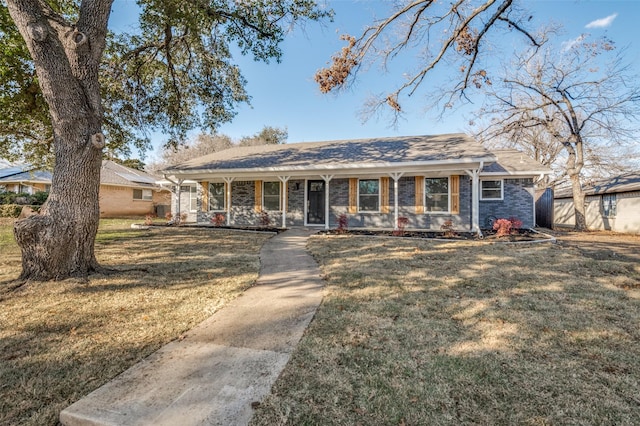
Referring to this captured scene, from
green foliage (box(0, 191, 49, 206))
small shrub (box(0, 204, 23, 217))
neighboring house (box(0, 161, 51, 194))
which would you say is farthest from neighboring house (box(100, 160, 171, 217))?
small shrub (box(0, 204, 23, 217))

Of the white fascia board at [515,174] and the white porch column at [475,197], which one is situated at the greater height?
the white fascia board at [515,174]

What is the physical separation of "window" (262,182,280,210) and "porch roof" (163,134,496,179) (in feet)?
3.54

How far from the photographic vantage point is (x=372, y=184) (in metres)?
12.5

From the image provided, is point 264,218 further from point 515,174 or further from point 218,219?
point 515,174

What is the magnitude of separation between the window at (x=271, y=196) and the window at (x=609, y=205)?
→ 16.6 m

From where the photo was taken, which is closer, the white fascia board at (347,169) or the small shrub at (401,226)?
the white fascia board at (347,169)

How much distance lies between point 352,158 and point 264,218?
179 inches

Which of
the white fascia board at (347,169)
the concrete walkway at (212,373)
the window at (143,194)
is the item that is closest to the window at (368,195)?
the white fascia board at (347,169)

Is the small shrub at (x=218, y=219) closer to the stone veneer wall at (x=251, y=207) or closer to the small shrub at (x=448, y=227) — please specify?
the stone veneer wall at (x=251, y=207)

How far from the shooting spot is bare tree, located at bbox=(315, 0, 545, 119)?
6180 mm

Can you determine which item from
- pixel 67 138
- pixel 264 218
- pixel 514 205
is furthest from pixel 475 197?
pixel 67 138

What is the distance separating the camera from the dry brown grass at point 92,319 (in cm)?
229

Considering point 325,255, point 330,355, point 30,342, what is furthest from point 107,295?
point 325,255

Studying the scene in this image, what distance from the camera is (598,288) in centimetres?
466
